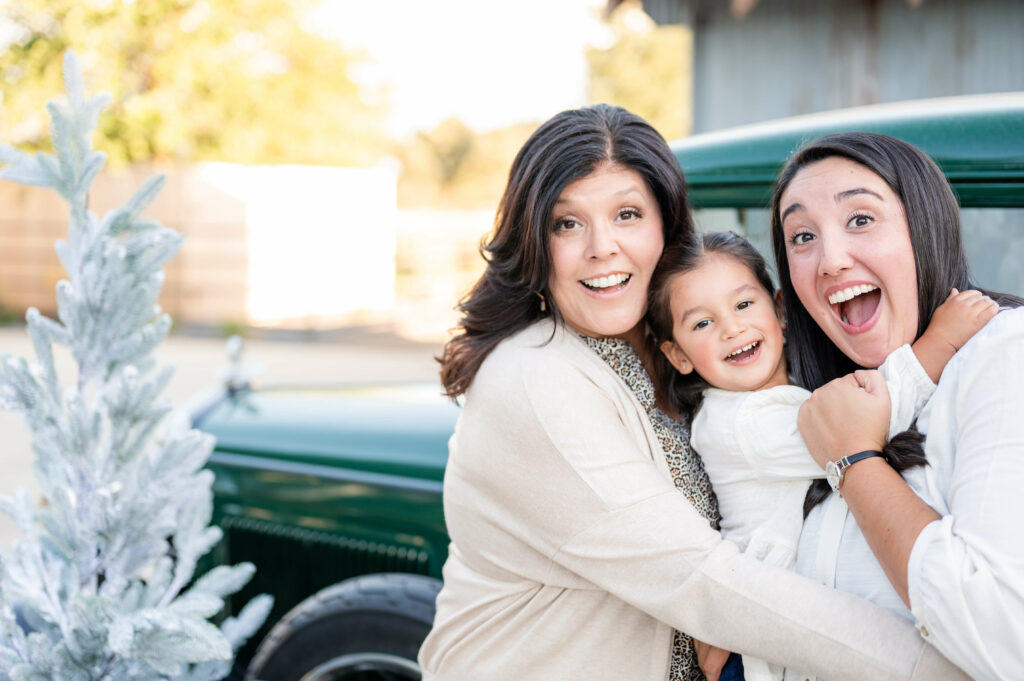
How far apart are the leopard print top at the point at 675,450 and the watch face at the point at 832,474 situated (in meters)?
0.32

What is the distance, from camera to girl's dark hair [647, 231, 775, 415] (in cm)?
195

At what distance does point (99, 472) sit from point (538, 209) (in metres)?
1.39

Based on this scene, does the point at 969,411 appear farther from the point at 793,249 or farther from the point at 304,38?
the point at 304,38

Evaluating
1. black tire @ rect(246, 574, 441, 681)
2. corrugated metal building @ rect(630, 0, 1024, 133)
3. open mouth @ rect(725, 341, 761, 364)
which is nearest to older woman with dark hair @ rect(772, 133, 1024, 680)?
open mouth @ rect(725, 341, 761, 364)

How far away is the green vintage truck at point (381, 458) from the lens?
1.92 metres

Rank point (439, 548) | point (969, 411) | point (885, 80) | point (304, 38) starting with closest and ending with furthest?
point (969, 411) → point (439, 548) → point (885, 80) → point (304, 38)

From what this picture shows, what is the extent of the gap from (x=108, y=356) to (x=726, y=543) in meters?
1.67

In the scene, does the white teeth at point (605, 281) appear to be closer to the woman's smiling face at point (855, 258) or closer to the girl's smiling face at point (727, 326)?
the girl's smiling face at point (727, 326)

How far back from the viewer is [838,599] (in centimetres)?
145

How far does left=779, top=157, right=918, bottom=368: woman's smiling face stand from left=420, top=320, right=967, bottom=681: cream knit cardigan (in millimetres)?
400

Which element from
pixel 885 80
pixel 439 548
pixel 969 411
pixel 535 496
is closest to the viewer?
pixel 969 411

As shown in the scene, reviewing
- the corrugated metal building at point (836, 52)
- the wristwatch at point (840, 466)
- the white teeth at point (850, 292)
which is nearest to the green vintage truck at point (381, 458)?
the white teeth at point (850, 292)

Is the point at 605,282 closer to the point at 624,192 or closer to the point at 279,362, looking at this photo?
the point at 624,192

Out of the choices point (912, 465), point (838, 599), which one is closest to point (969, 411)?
point (912, 465)
